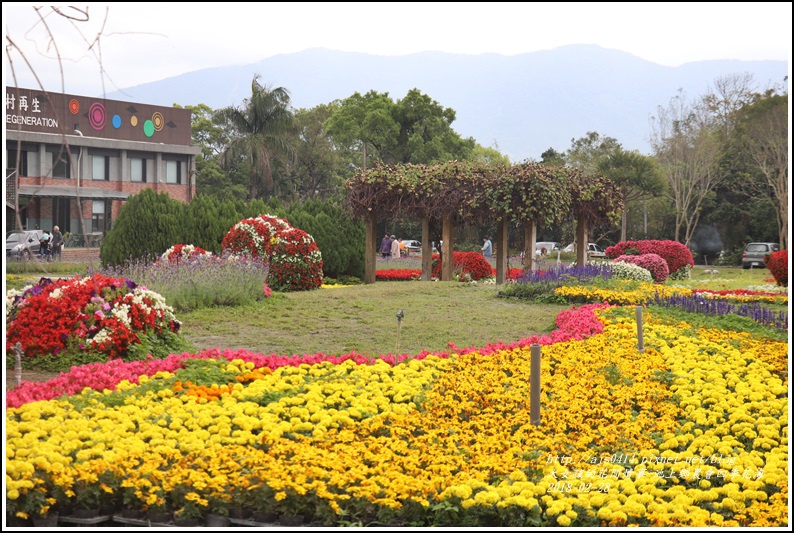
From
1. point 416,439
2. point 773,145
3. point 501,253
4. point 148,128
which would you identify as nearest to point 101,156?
point 148,128

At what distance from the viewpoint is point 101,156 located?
135 ft

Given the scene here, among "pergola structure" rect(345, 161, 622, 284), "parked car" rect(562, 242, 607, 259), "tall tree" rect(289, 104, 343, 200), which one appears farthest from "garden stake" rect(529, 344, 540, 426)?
"tall tree" rect(289, 104, 343, 200)

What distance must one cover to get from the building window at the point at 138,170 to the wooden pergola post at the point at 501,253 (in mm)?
28100

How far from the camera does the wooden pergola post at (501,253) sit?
1835 cm

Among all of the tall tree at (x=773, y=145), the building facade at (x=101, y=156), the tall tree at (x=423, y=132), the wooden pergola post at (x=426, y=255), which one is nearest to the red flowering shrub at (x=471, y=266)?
the wooden pergola post at (x=426, y=255)

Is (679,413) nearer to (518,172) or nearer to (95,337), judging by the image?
(95,337)

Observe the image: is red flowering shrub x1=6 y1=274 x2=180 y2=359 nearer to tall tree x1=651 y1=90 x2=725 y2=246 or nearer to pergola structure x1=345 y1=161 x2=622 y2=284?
pergola structure x1=345 y1=161 x2=622 y2=284

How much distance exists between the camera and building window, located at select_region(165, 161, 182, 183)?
43.9 m

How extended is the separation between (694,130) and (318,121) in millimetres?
22064

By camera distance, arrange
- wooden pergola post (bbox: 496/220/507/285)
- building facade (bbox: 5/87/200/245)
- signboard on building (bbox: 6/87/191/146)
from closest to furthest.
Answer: wooden pergola post (bbox: 496/220/507/285), building facade (bbox: 5/87/200/245), signboard on building (bbox: 6/87/191/146)

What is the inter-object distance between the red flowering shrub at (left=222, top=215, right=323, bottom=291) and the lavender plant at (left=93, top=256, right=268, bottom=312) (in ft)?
8.00

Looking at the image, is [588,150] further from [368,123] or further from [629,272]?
[629,272]

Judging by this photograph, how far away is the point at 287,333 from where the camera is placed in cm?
1075

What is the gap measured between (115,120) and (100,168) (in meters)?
2.46
